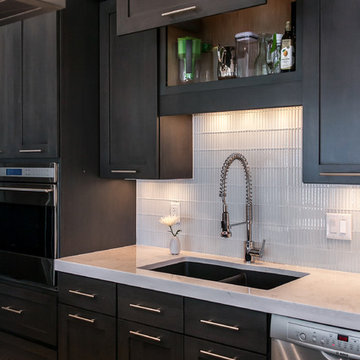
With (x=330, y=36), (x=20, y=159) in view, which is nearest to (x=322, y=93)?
(x=330, y=36)

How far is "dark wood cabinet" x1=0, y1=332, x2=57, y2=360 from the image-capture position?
8.87ft

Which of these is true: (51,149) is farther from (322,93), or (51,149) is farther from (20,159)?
(322,93)

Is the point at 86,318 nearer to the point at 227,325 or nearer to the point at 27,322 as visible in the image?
the point at 27,322

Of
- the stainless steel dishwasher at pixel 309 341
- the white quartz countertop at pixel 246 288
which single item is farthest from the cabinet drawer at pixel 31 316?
the stainless steel dishwasher at pixel 309 341

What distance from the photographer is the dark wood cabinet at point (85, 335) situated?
94.9 inches

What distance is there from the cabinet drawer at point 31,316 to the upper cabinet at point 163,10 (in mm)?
1416

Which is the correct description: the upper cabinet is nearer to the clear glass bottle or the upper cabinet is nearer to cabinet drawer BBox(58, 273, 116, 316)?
the clear glass bottle

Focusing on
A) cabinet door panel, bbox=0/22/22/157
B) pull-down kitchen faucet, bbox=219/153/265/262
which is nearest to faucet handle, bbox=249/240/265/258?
pull-down kitchen faucet, bbox=219/153/265/262

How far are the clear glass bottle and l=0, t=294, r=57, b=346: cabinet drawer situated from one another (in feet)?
4.96

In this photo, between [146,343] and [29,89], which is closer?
[146,343]

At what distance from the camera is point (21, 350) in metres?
2.80

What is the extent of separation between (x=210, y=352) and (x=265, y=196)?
2.76ft

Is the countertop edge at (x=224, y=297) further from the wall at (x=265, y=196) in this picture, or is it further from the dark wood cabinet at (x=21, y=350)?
the wall at (x=265, y=196)

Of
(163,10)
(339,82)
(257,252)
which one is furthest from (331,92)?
(257,252)
